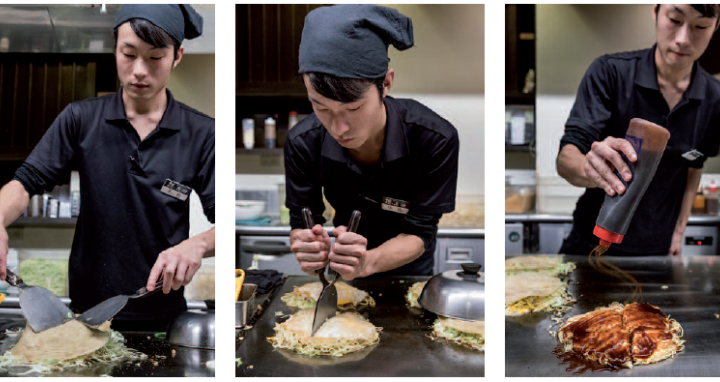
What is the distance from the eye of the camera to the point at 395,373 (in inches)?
63.4

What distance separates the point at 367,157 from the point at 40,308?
1.33m

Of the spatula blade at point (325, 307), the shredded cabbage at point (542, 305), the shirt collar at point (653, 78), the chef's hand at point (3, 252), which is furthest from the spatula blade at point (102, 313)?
the shirt collar at point (653, 78)

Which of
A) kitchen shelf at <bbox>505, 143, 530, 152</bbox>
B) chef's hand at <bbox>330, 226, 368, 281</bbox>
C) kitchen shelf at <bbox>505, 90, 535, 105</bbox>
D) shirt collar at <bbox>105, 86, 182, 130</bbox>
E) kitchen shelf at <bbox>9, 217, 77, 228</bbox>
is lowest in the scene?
chef's hand at <bbox>330, 226, 368, 281</bbox>

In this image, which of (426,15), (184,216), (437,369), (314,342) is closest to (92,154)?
(184,216)

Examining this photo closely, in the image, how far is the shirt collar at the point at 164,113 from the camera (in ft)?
6.75

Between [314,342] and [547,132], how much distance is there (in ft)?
12.0

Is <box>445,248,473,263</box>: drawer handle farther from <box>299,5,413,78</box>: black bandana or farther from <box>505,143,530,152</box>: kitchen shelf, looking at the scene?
<box>299,5,413,78</box>: black bandana

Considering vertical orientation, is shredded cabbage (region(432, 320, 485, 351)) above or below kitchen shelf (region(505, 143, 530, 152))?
below

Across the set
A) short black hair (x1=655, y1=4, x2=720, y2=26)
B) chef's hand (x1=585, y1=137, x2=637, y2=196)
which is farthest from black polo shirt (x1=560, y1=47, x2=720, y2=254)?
chef's hand (x1=585, y1=137, x2=637, y2=196)

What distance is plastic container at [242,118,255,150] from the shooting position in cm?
436

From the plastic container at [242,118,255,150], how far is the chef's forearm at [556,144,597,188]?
2.54 metres

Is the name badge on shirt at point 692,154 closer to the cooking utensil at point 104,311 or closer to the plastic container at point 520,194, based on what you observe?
the plastic container at point 520,194

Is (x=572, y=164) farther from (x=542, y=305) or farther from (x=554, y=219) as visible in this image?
(x=554, y=219)

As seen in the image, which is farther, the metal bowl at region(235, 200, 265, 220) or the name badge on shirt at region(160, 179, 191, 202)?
the metal bowl at region(235, 200, 265, 220)
